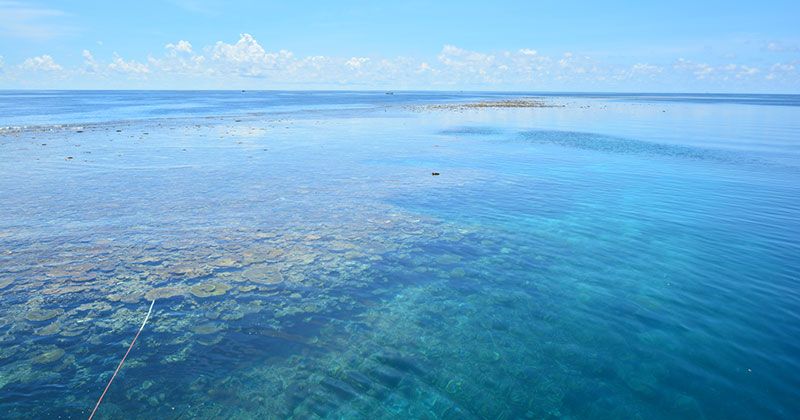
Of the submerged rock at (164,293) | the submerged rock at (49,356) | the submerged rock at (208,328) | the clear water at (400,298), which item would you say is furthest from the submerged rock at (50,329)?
the submerged rock at (208,328)

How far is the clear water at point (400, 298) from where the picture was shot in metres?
11.3

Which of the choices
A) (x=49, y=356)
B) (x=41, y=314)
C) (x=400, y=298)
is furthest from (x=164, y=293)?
(x=400, y=298)

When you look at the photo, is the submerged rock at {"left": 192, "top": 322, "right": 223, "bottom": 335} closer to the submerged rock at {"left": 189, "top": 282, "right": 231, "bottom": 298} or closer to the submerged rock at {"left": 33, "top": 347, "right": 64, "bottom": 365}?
the submerged rock at {"left": 189, "top": 282, "right": 231, "bottom": 298}

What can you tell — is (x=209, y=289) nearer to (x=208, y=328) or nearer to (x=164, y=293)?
A: (x=164, y=293)

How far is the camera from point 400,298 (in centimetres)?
1642

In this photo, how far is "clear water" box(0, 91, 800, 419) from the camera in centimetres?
1132

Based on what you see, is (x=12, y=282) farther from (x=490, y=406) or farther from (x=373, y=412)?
(x=490, y=406)

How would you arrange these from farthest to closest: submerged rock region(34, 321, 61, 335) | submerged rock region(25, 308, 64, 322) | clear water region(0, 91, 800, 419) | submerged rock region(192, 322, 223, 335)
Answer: submerged rock region(25, 308, 64, 322)
submerged rock region(192, 322, 223, 335)
submerged rock region(34, 321, 61, 335)
clear water region(0, 91, 800, 419)

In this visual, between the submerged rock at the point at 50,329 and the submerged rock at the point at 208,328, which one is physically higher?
the submerged rock at the point at 50,329

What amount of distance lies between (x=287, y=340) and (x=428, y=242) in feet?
33.4

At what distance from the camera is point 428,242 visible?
22.2 meters

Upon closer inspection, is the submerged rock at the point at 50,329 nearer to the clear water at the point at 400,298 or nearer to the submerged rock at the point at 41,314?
the clear water at the point at 400,298

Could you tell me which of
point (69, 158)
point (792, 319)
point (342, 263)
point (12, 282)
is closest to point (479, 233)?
point (342, 263)

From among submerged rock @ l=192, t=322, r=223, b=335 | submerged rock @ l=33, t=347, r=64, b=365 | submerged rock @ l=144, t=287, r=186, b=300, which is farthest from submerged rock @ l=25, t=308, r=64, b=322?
submerged rock @ l=192, t=322, r=223, b=335
